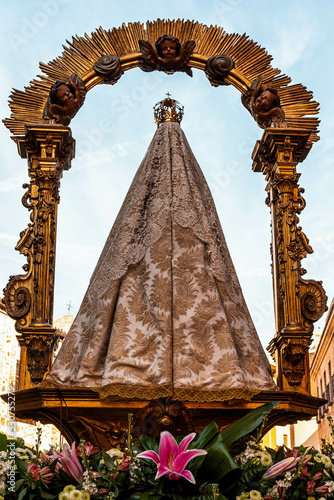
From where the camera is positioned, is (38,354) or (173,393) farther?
(38,354)

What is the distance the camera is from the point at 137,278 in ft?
9.98

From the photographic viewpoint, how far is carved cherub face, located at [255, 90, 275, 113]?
14.8 feet

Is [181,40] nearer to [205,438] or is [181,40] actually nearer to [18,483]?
[205,438]

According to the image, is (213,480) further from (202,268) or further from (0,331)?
(0,331)

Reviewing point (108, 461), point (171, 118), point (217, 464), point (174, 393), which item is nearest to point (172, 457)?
point (217, 464)

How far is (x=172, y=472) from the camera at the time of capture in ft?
5.98

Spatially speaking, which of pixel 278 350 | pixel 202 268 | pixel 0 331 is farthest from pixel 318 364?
pixel 202 268

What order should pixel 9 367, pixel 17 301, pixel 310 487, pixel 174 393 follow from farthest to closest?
pixel 9 367, pixel 17 301, pixel 174 393, pixel 310 487

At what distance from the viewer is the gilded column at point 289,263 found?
4.12 meters

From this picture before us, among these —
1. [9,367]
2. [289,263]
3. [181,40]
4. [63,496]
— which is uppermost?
[181,40]

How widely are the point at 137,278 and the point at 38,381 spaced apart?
1.30 meters

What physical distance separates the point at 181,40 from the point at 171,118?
91 centimetres

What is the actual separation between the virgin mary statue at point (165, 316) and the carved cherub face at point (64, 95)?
1.34 m

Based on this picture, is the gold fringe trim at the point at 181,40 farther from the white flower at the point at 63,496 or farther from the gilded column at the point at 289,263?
the white flower at the point at 63,496
